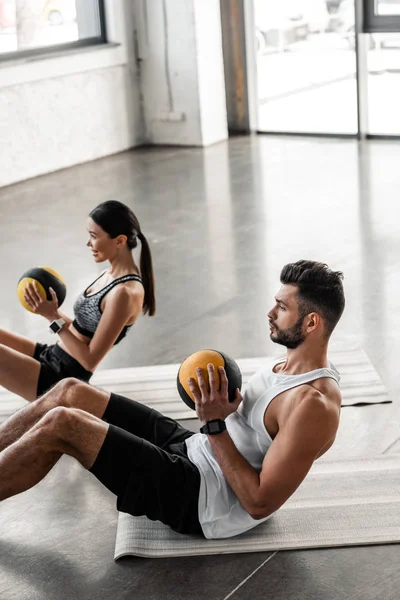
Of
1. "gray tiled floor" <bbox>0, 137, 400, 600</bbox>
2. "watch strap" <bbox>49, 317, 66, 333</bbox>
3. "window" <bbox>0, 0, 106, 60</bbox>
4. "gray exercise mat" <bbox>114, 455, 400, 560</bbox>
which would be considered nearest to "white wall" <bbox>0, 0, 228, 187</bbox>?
"window" <bbox>0, 0, 106, 60</bbox>

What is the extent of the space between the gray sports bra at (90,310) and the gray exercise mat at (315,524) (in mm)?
973

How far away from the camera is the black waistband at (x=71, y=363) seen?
12.2ft

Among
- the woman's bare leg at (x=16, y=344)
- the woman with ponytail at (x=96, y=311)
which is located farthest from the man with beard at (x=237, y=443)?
the woman's bare leg at (x=16, y=344)

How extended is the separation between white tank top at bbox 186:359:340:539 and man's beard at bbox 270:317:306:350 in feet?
0.32

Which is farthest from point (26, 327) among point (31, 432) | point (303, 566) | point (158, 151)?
point (158, 151)

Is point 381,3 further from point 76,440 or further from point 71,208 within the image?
point 76,440

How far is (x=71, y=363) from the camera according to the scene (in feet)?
12.2

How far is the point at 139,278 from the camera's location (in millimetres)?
3738

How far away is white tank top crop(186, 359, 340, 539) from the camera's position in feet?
8.91

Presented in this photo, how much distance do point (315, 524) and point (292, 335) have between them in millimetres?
656

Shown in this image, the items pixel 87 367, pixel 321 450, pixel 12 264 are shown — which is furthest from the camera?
pixel 12 264

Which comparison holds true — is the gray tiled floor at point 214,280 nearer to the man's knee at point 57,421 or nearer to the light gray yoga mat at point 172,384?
the light gray yoga mat at point 172,384

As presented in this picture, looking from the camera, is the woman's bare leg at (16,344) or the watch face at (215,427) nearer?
the watch face at (215,427)

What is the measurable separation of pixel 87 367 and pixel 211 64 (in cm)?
659
